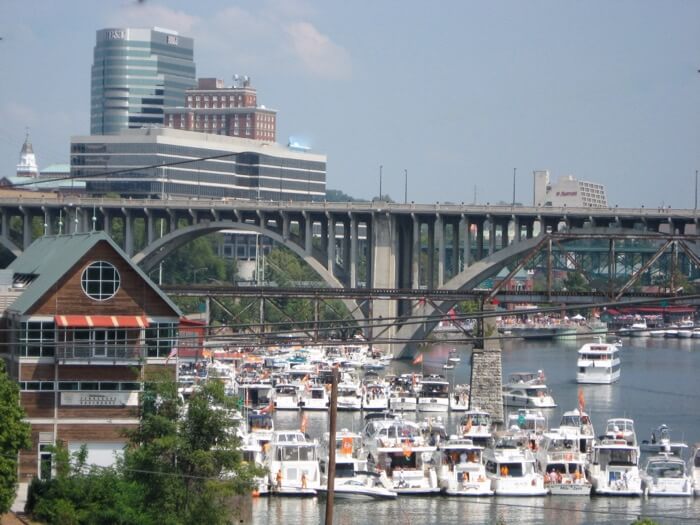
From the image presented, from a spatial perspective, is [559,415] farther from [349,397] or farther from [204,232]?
[204,232]

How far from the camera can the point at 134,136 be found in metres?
191

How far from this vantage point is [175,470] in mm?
36500

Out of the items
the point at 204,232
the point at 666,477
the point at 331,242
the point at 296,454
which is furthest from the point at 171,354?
the point at 204,232

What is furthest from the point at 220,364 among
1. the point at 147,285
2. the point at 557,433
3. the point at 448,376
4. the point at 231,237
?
the point at 231,237

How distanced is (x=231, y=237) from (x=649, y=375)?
95.2 metres

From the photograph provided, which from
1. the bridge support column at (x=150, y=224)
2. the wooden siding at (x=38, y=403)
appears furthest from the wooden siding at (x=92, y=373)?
the bridge support column at (x=150, y=224)

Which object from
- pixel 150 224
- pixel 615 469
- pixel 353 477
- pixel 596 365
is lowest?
pixel 353 477

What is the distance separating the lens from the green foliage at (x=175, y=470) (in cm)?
3603

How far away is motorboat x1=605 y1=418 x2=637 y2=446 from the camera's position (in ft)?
192

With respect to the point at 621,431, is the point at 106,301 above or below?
above

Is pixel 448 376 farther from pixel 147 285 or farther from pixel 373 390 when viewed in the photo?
pixel 147 285

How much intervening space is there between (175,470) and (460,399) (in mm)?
45031

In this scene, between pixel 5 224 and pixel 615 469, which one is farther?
pixel 5 224

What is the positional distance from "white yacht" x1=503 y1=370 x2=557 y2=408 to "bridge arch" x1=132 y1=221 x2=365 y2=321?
74.4 ft
